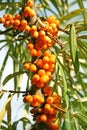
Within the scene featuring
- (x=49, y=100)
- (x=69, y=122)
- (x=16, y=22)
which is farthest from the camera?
(x=16, y=22)

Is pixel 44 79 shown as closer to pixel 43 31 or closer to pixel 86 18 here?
pixel 43 31

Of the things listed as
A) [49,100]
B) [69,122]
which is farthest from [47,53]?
[69,122]

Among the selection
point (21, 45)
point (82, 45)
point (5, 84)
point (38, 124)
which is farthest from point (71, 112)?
point (21, 45)

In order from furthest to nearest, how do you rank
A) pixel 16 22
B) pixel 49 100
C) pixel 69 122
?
pixel 16 22 → pixel 49 100 → pixel 69 122

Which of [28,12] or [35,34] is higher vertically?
[28,12]

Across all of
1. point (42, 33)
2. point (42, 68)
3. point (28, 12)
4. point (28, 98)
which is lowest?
point (28, 98)

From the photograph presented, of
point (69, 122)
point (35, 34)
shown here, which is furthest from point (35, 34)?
point (69, 122)

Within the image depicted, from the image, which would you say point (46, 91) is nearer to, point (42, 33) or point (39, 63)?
point (39, 63)

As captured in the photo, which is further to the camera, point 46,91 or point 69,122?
point 46,91

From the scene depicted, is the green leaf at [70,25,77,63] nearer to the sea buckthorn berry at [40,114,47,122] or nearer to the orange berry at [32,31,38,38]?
the orange berry at [32,31,38,38]
